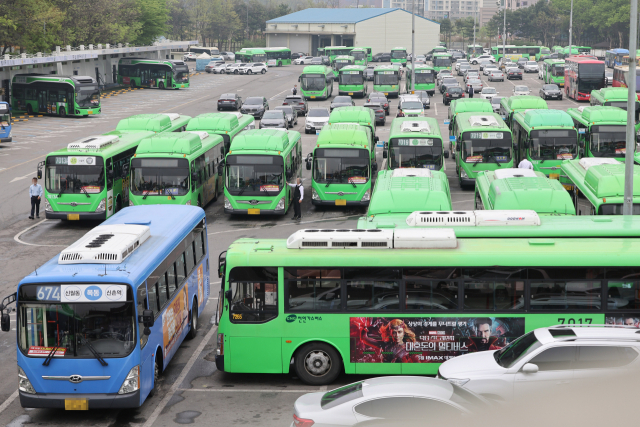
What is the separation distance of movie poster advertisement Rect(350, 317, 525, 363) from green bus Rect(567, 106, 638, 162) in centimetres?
1892

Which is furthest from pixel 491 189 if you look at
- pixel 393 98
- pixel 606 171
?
pixel 393 98

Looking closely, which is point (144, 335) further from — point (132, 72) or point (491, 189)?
point (132, 72)

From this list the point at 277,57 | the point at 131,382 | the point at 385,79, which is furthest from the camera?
the point at 277,57

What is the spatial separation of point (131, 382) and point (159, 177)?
1467 cm

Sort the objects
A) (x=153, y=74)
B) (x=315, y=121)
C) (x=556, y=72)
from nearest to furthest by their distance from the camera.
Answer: (x=315, y=121), (x=556, y=72), (x=153, y=74)

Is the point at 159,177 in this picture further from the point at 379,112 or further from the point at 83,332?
the point at 379,112

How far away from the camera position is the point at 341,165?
27.3 m

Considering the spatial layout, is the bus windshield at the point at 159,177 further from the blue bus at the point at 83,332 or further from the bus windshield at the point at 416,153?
the blue bus at the point at 83,332

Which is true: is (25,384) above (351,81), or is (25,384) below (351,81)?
below

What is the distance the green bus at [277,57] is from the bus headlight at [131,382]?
10075cm

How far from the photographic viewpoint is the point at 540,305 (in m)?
12.9

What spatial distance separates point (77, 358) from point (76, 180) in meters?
15.1

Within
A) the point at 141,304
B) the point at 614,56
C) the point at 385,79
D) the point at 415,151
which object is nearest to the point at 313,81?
the point at 385,79

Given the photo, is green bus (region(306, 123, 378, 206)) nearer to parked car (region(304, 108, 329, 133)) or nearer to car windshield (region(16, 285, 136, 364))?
car windshield (region(16, 285, 136, 364))
